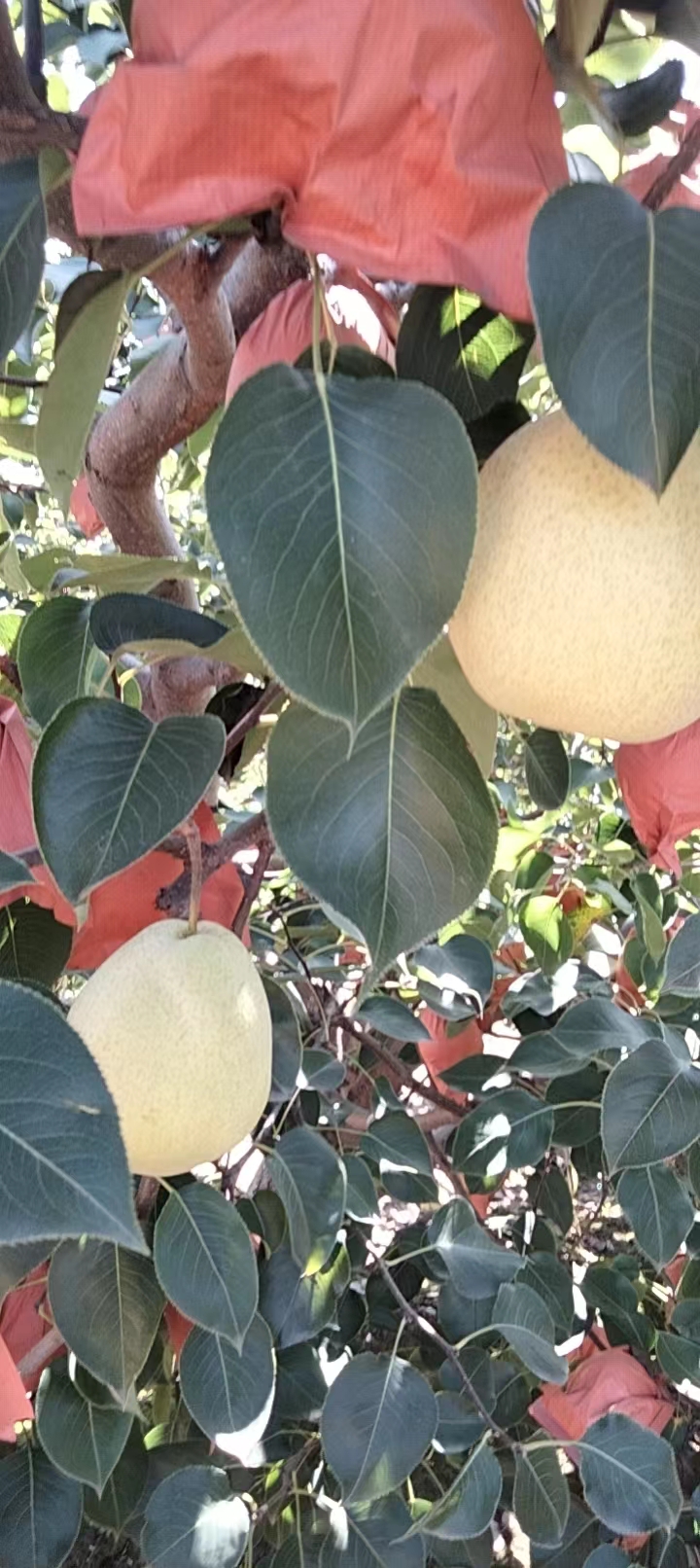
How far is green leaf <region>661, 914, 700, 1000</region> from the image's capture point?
0.75 meters

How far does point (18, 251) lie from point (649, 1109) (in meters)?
0.61

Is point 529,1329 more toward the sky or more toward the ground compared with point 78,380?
more toward the ground

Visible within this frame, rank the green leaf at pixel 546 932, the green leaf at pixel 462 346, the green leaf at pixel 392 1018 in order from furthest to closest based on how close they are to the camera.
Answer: the green leaf at pixel 546 932, the green leaf at pixel 392 1018, the green leaf at pixel 462 346

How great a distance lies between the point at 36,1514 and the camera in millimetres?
755

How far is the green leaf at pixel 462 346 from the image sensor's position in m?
0.37

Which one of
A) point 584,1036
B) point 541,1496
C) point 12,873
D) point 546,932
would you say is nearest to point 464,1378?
point 541,1496

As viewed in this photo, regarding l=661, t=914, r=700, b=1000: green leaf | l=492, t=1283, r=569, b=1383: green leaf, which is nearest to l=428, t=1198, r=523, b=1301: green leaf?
l=492, t=1283, r=569, b=1383: green leaf

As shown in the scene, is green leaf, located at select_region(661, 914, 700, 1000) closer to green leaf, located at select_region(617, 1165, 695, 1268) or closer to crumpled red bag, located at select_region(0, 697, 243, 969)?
green leaf, located at select_region(617, 1165, 695, 1268)

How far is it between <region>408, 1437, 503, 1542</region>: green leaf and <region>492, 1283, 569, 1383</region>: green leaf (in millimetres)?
72

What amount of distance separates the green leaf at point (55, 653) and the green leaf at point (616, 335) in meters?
0.29

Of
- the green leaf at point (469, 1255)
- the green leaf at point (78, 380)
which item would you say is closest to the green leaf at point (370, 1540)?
the green leaf at point (469, 1255)

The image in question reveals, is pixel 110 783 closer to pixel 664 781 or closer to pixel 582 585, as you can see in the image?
pixel 582 585

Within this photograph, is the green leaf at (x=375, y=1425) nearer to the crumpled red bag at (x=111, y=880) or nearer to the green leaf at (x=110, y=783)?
the crumpled red bag at (x=111, y=880)

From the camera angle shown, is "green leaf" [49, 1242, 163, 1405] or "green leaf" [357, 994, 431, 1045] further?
"green leaf" [357, 994, 431, 1045]
